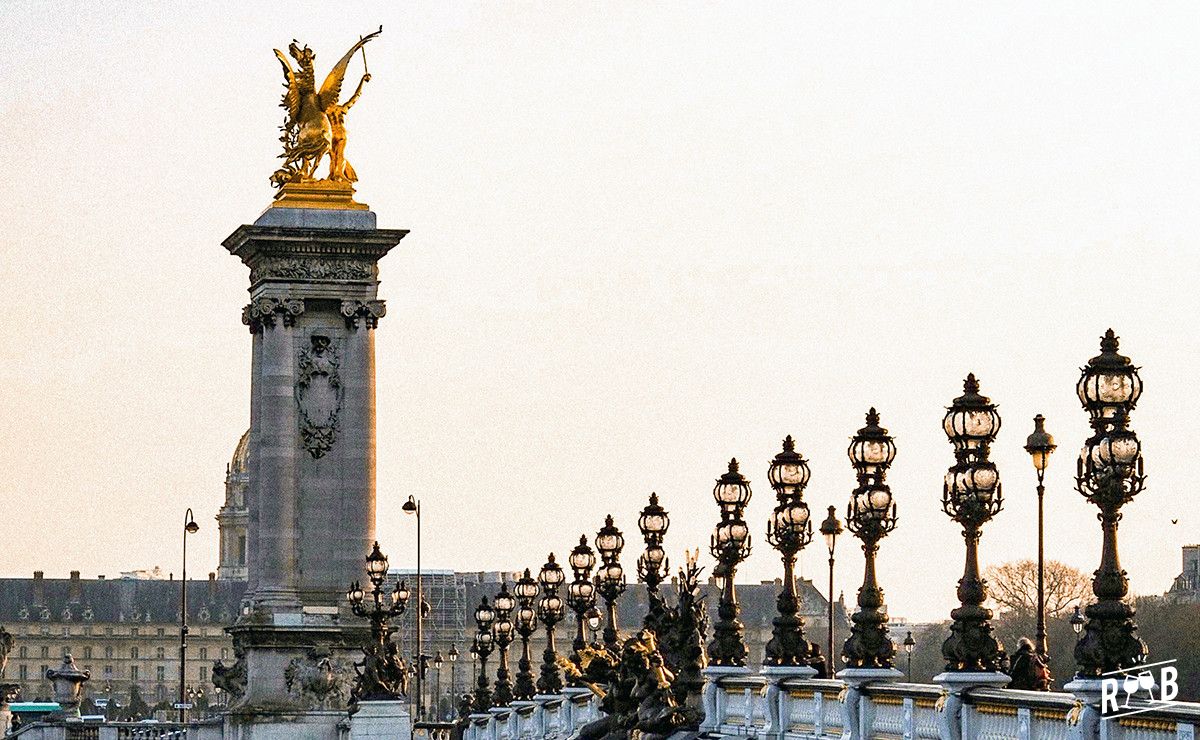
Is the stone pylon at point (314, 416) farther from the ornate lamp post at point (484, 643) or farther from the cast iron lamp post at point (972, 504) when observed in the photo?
the cast iron lamp post at point (972, 504)

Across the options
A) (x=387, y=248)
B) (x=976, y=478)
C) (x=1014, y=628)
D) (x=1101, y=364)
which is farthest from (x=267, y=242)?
(x=1101, y=364)

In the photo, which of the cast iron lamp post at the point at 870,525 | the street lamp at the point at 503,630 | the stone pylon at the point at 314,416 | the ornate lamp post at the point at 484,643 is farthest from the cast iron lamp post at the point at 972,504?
the ornate lamp post at the point at 484,643

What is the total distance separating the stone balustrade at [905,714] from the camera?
28.3m

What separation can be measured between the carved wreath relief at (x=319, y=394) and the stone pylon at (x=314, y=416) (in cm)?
3

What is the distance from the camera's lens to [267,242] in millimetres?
79000

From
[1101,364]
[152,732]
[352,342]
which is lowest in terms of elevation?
[152,732]

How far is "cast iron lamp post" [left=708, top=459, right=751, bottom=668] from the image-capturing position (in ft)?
152

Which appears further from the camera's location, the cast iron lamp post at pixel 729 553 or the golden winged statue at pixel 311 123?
the golden winged statue at pixel 311 123

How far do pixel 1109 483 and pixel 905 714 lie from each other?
273 inches

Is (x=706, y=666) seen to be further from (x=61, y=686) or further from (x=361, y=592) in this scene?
(x=61, y=686)

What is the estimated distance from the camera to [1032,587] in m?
97.4

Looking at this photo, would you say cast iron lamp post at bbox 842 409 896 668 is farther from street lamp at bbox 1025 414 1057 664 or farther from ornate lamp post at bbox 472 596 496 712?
ornate lamp post at bbox 472 596 496 712

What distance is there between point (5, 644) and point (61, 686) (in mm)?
7377

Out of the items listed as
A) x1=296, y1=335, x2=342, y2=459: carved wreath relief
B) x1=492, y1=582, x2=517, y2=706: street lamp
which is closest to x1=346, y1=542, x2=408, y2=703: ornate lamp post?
x1=492, y1=582, x2=517, y2=706: street lamp
